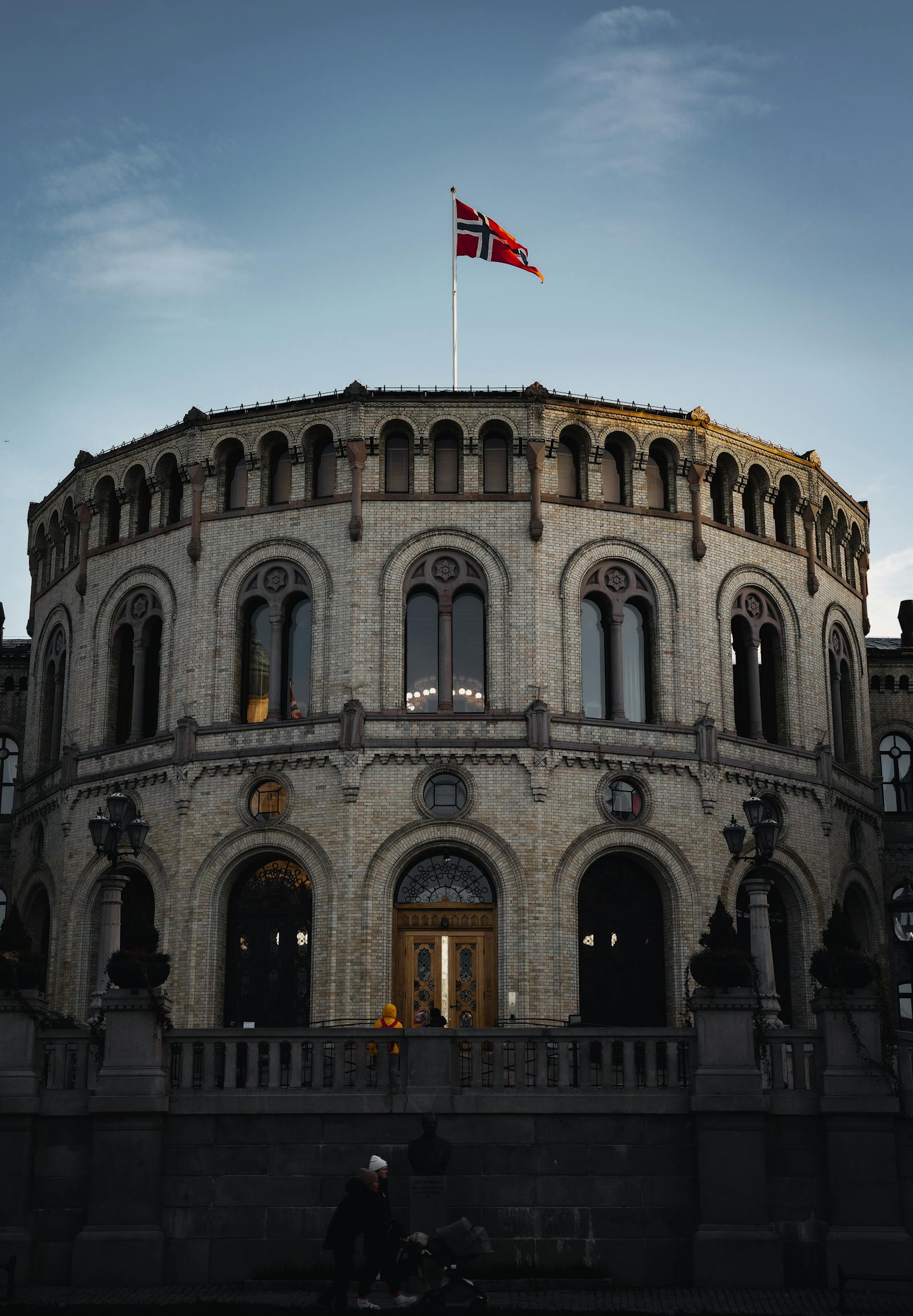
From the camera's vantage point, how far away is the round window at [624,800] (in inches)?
1389

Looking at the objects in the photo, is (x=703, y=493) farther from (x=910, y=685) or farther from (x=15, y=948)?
(x=15, y=948)

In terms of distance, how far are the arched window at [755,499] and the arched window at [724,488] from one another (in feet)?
1.82

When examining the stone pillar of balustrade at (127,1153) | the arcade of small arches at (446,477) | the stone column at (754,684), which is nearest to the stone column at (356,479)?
the arcade of small arches at (446,477)

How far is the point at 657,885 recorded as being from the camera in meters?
35.7

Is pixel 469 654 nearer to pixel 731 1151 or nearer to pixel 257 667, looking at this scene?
pixel 257 667

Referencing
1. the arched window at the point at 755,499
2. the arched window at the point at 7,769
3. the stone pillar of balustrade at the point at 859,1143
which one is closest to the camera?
the stone pillar of balustrade at the point at 859,1143

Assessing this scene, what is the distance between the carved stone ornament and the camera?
36906mm

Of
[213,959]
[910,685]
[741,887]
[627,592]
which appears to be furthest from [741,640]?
[213,959]

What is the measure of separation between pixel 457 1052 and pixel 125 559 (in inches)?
807

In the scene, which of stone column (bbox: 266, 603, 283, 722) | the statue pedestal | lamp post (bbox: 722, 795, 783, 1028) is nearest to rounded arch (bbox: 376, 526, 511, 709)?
stone column (bbox: 266, 603, 283, 722)

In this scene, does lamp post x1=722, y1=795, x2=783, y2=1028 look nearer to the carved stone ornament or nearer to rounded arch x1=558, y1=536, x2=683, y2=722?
rounded arch x1=558, y1=536, x2=683, y2=722

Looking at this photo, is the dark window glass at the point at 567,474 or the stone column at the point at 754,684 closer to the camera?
the dark window glass at the point at 567,474

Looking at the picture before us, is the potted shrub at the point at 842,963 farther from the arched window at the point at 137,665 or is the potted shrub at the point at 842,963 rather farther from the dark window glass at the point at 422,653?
the arched window at the point at 137,665

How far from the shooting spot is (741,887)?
120ft
